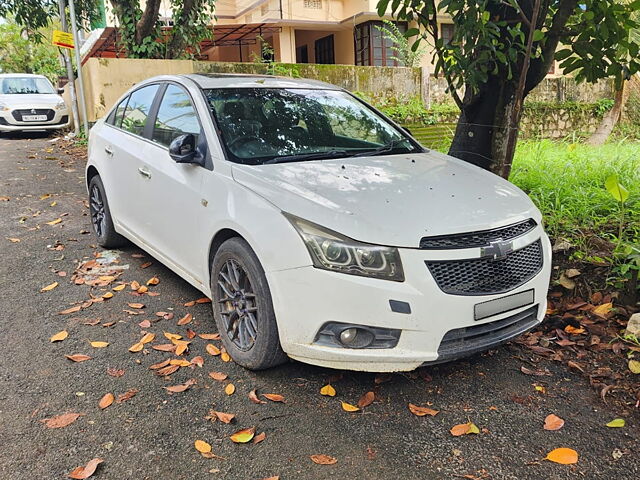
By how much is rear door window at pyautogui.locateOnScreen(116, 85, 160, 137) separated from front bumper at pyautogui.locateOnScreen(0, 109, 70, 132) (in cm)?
1104

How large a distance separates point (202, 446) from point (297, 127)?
2.16 m

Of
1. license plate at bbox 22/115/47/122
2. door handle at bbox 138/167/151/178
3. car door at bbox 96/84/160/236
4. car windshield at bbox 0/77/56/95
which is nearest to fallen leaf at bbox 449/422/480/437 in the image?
door handle at bbox 138/167/151/178

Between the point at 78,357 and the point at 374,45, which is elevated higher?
the point at 374,45

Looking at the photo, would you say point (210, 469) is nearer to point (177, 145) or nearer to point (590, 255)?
point (177, 145)

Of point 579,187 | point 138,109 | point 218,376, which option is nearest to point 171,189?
point 138,109

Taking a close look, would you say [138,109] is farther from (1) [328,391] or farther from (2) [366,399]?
(2) [366,399]

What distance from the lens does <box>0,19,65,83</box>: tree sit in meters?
31.0

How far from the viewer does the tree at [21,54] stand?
3105 cm

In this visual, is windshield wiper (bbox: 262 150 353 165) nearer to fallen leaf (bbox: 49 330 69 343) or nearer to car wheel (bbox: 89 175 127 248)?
fallen leaf (bbox: 49 330 69 343)

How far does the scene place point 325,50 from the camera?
22047 mm

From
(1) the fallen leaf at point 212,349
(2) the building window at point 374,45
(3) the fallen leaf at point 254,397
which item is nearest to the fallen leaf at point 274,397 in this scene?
(3) the fallen leaf at point 254,397

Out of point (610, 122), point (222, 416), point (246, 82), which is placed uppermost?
point (246, 82)

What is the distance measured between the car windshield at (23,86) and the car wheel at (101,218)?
1166cm

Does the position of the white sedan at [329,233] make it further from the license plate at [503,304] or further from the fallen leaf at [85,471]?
the fallen leaf at [85,471]
